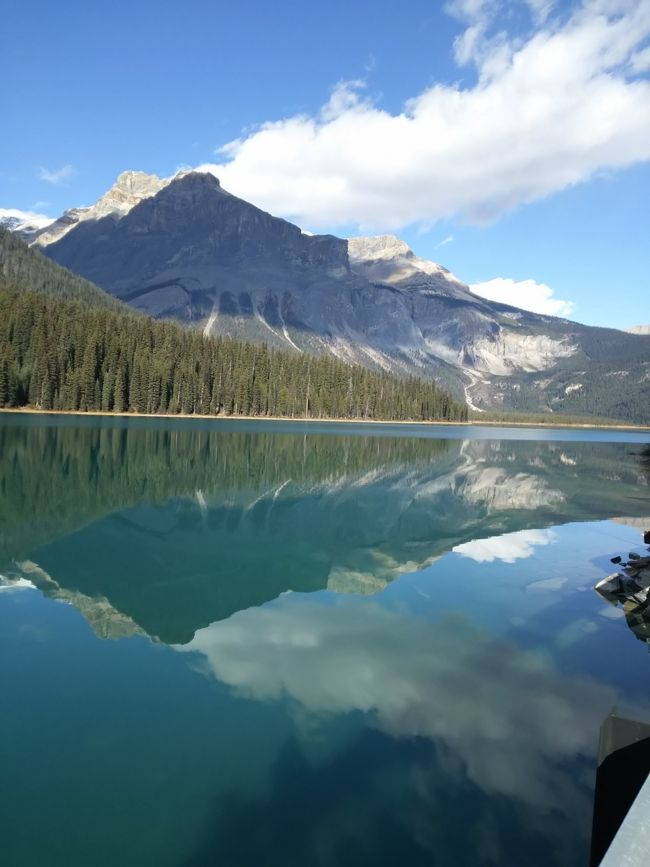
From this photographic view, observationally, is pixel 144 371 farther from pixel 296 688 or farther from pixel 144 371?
pixel 296 688

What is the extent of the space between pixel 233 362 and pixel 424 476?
12019 cm

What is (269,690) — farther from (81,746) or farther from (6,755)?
(6,755)

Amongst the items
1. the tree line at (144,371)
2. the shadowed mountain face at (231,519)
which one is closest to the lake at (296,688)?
the shadowed mountain face at (231,519)

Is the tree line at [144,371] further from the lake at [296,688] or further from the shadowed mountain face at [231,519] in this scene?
the lake at [296,688]

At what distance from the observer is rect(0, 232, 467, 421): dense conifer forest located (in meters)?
124

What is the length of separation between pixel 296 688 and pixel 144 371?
13278 cm

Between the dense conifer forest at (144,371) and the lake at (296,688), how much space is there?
342ft

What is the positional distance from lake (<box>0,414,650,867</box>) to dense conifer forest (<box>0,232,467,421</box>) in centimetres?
10423

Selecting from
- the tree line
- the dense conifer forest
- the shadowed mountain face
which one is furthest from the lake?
the dense conifer forest

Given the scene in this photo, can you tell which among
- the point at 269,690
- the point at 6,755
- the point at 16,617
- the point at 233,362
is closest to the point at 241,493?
the point at 16,617

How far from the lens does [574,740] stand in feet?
37.1

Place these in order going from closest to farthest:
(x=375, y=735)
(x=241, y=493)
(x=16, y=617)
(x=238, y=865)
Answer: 1. (x=238, y=865)
2. (x=375, y=735)
3. (x=16, y=617)
4. (x=241, y=493)

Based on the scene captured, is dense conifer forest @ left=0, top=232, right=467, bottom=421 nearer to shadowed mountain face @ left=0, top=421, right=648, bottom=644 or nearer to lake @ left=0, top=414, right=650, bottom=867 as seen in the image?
shadowed mountain face @ left=0, top=421, right=648, bottom=644

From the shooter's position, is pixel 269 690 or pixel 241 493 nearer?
pixel 269 690
